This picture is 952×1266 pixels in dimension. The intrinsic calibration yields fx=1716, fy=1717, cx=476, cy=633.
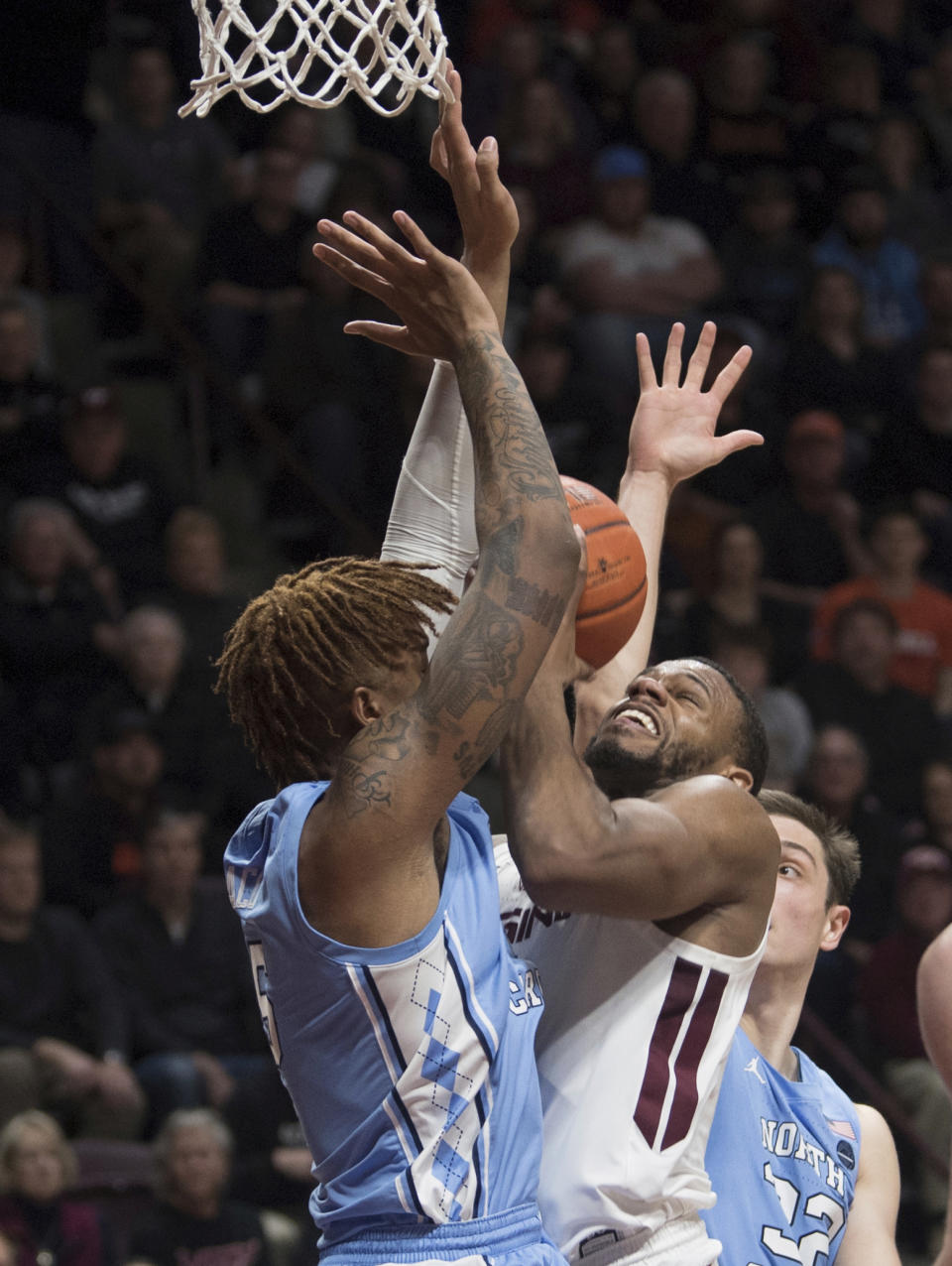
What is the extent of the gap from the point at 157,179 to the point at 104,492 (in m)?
1.76

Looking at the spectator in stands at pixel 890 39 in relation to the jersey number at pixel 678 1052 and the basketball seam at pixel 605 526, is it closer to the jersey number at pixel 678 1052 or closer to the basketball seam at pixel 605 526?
the basketball seam at pixel 605 526

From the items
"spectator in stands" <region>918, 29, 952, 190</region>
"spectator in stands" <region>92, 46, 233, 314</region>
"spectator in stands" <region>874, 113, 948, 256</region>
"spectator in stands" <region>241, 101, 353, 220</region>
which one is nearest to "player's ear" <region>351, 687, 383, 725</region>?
"spectator in stands" <region>241, 101, 353, 220</region>

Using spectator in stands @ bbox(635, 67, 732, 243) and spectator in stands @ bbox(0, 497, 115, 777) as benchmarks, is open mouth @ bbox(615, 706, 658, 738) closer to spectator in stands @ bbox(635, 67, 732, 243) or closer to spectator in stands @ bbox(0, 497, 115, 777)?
spectator in stands @ bbox(0, 497, 115, 777)

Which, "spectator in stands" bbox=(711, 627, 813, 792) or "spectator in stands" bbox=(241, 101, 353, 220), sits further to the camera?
"spectator in stands" bbox=(241, 101, 353, 220)

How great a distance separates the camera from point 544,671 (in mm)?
2494

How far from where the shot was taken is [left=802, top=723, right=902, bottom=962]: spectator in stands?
676 centimetres

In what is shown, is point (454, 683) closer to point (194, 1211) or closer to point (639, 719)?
point (639, 719)

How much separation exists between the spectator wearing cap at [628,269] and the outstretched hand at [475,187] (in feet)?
17.9

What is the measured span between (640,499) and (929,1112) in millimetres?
3817

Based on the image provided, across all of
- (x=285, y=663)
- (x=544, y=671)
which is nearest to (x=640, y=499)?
(x=544, y=671)

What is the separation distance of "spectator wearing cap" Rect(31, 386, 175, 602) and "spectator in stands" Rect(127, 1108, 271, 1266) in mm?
2418

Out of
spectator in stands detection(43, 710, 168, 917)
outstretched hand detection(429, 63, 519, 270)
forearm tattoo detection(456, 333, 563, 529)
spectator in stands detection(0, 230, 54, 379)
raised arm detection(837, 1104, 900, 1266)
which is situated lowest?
spectator in stands detection(43, 710, 168, 917)

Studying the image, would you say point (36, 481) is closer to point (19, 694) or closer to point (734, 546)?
point (19, 694)

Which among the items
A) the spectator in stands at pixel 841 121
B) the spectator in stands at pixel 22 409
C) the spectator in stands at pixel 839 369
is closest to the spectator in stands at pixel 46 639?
the spectator in stands at pixel 22 409
